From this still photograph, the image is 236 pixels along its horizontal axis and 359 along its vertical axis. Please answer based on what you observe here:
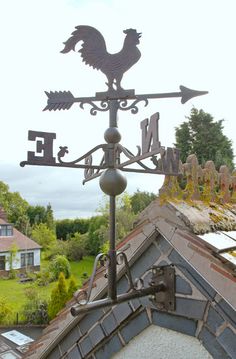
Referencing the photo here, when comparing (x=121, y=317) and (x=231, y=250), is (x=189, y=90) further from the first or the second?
(x=121, y=317)

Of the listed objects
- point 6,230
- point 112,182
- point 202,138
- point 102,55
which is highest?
point 202,138

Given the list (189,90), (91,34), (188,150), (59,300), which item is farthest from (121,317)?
(188,150)

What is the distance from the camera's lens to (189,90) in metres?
2.06

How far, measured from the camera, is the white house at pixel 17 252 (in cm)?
2620

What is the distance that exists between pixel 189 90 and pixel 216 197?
868 millimetres

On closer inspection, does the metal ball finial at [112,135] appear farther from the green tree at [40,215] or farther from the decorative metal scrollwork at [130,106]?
the green tree at [40,215]

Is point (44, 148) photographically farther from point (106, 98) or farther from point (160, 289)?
point (160, 289)

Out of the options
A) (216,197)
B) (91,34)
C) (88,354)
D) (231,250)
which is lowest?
(88,354)

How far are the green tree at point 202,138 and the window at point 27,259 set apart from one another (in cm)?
1524

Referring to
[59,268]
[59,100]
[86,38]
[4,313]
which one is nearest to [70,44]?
[86,38]

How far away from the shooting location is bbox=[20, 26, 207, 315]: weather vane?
5.84ft

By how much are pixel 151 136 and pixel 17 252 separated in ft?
89.0

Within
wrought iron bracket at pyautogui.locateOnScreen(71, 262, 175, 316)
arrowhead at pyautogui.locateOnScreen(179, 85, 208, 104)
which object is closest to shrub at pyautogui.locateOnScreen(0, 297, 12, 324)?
wrought iron bracket at pyautogui.locateOnScreen(71, 262, 175, 316)

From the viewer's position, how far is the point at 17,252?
2708cm
